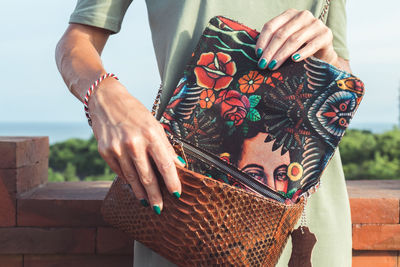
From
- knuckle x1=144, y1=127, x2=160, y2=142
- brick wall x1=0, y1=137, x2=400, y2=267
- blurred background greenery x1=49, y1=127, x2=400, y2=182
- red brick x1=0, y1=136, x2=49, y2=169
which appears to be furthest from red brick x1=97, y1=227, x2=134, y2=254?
blurred background greenery x1=49, y1=127, x2=400, y2=182

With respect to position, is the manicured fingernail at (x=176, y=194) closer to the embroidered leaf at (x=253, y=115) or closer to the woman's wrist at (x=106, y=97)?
the woman's wrist at (x=106, y=97)

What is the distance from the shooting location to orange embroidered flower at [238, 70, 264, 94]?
1291 mm

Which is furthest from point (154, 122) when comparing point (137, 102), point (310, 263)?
point (310, 263)

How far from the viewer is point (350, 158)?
9.50 meters

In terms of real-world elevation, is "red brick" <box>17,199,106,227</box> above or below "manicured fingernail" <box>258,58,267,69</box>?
below

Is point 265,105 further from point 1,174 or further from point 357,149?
point 357,149

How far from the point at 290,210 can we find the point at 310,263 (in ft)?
1.16

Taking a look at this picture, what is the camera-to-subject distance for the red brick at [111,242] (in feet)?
8.18

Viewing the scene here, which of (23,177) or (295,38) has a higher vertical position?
(295,38)

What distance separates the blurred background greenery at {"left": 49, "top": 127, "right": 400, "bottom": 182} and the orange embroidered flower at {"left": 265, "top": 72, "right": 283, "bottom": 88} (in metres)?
6.50

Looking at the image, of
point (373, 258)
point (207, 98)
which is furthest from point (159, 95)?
point (373, 258)

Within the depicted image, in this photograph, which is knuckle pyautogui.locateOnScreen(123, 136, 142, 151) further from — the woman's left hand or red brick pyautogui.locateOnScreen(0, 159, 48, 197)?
red brick pyautogui.locateOnScreen(0, 159, 48, 197)

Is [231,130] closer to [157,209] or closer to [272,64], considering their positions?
[272,64]

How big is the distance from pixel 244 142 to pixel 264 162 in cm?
8
